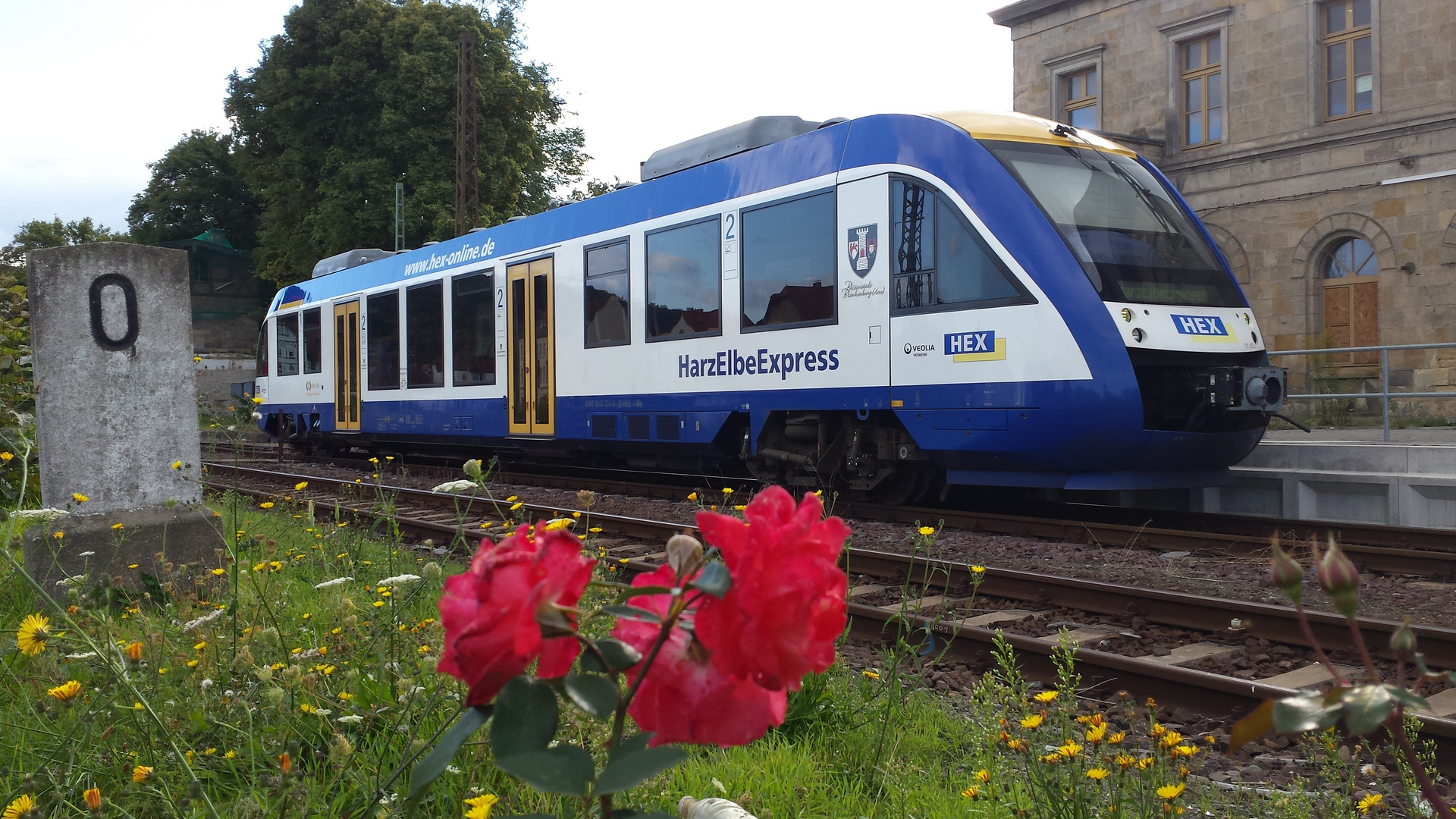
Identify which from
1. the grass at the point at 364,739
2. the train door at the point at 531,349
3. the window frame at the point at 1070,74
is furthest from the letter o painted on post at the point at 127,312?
the window frame at the point at 1070,74

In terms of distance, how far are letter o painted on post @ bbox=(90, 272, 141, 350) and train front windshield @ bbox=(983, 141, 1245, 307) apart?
222 inches

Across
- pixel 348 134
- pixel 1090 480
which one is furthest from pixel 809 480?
pixel 348 134

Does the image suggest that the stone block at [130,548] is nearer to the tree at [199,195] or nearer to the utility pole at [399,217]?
the utility pole at [399,217]

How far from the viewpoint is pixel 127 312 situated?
5.46 m

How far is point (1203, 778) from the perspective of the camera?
322cm

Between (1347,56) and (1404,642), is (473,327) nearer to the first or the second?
(1404,642)

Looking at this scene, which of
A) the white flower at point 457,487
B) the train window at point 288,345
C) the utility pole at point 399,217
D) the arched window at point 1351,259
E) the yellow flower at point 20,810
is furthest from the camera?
the utility pole at point 399,217

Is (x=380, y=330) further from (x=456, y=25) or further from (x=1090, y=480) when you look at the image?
(x=456, y=25)

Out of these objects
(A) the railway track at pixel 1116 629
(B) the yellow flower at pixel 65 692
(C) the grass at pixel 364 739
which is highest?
(B) the yellow flower at pixel 65 692

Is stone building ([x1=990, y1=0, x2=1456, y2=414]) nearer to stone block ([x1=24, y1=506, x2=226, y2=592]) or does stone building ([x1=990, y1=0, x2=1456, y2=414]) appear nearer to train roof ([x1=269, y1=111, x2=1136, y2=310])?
train roof ([x1=269, y1=111, x2=1136, y2=310])

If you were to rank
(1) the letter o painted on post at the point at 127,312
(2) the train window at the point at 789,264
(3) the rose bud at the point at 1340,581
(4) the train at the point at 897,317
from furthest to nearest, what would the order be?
(2) the train window at the point at 789,264 → (4) the train at the point at 897,317 → (1) the letter o painted on post at the point at 127,312 → (3) the rose bud at the point at 1340,581

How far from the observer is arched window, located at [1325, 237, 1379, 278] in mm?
19719

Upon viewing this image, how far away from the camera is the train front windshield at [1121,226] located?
7.58m

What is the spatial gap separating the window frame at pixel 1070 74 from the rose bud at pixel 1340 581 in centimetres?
2477
